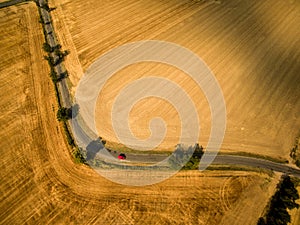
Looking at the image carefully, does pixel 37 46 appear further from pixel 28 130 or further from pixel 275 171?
pixel 275 171

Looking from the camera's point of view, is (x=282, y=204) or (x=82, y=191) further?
(x=82, y=191)

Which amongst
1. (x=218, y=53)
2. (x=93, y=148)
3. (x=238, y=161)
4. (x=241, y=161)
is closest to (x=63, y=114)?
(x=93, y=148)

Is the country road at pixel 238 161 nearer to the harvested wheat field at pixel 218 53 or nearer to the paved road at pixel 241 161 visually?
the paved road at pixel 241 161

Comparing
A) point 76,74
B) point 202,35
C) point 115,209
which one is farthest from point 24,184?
point 202,35

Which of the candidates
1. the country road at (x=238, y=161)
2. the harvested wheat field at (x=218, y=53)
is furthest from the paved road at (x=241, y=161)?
the harvested wheat field at (x=218, y=53)

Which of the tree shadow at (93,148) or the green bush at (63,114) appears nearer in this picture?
the tree shadow at (93,148)

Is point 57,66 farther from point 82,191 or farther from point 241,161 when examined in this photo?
point 241,161

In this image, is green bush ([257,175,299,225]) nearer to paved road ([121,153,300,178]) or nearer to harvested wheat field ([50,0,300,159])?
paved road ([121,153,300,178])

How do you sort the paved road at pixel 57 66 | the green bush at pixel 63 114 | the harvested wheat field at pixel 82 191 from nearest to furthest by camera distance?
the harvested wheat field at pixel 82 191
the green bush at pixel 63 114
the paved road at pixel 57 66
